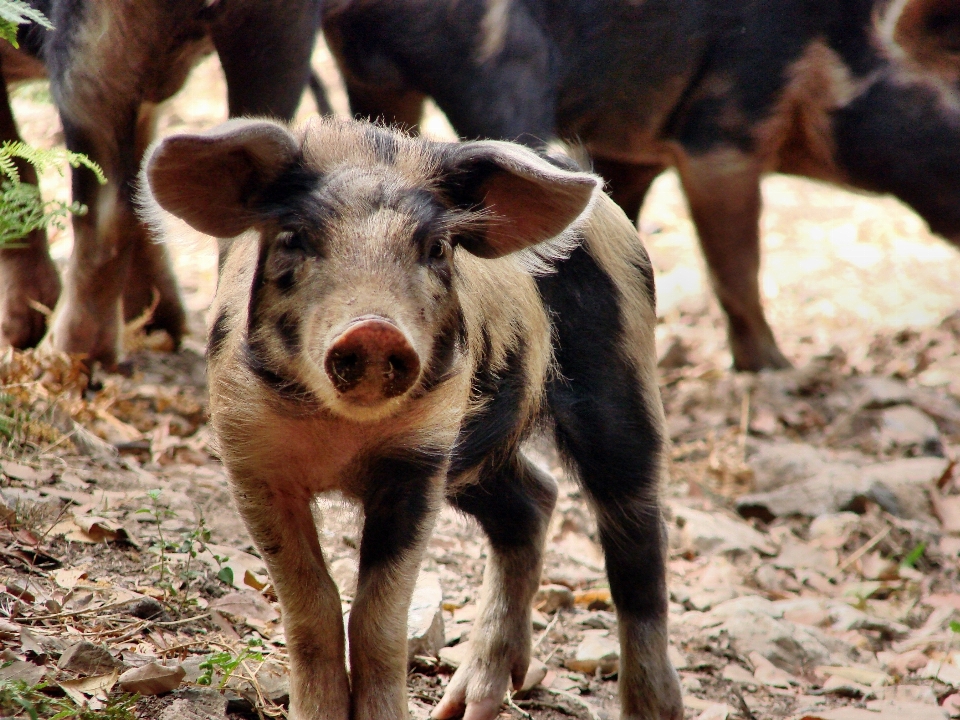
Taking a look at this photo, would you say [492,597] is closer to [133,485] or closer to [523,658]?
[523,658]

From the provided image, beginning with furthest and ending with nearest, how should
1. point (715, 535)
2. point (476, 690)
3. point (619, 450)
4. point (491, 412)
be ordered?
1. point (715, 535)
2. point (619, 450)
3. point (476, 690)
4. point (491, 412)

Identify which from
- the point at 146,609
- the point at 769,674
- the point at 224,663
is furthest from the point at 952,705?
the point at 146,609

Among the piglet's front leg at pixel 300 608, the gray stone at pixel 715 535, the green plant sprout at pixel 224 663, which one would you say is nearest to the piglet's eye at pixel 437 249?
the piglet's front leg at pixel 300 608

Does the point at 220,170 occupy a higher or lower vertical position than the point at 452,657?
higher

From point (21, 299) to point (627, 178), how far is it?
3.56 metres

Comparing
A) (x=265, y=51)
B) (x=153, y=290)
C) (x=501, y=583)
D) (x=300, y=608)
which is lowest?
(x=153, y=290)

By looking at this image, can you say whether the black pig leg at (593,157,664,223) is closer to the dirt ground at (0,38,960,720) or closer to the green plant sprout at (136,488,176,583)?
the dirt ground at (0,38,960,720)

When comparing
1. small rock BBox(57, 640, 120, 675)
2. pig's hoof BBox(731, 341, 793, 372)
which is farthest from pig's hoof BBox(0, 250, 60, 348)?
pig's hoof BBox(731, 341, 793, 372)

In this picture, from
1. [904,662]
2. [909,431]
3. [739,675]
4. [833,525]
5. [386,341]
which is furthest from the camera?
[909,431]

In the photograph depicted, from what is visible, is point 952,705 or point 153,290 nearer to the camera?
point 952,705

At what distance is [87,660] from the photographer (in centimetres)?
299

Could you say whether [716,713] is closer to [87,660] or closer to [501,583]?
[501,583]

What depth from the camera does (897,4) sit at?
6.80 meters

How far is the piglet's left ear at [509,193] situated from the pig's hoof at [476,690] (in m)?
1.28
